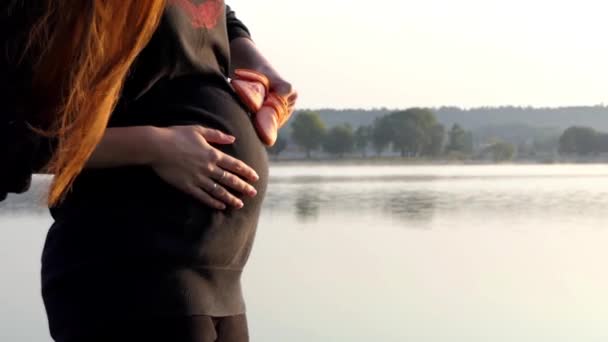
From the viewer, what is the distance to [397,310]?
3.70 m

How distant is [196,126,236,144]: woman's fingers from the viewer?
4.29 ft

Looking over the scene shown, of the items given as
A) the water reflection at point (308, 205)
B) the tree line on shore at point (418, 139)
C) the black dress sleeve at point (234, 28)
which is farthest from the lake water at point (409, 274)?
the tree line on shore at point (418, 139)

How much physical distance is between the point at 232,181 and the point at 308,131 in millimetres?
27917

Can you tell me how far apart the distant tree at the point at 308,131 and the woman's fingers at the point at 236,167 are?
25.5 m

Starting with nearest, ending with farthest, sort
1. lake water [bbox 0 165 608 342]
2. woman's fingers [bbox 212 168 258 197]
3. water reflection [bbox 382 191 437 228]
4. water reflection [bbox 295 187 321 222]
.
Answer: woman's fingers [bbox 212 168 258 197] < lake water [bbox 0 165 608 342] < water reflection [bbox 382 191 437 228] < water reflection [bbox 295 187 321 222]

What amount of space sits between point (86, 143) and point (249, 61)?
1.61 feet

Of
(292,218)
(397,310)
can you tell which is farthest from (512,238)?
(397,310)

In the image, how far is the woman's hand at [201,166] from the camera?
1.26m

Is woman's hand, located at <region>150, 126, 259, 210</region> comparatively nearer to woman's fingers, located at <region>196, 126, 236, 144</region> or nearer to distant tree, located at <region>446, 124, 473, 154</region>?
woman's fingers, located at <region>196, 126, 236, 144</region>

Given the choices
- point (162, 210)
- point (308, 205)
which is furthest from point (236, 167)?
point (308, 205)

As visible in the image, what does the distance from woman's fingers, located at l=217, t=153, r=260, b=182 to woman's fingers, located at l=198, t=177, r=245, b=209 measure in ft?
0.13

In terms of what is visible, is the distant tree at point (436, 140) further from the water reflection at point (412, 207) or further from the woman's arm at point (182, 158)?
the woman's arm at point (182, 158)

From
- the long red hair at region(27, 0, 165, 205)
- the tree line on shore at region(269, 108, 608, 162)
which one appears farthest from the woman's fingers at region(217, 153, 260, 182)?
the tree line on shore at region(269, 108, 608, 162)

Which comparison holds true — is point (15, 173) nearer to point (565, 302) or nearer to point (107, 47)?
point (107, 47)
